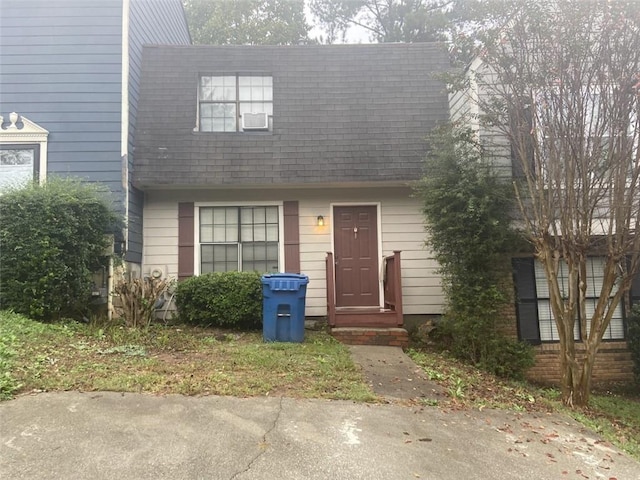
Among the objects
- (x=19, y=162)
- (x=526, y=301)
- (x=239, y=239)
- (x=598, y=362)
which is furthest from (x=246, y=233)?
(x=598, y=362)

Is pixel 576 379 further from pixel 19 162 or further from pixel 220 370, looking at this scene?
pixel 19 162

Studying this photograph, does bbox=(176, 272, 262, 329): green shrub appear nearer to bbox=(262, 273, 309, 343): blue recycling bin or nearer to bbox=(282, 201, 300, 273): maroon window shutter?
bbox=(262, 273, 309, 343): blue recycling bin

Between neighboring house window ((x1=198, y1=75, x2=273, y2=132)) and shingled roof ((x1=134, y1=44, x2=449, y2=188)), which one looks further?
neighboring house window ((x1=198, y1=75, x2=273, y2=132))

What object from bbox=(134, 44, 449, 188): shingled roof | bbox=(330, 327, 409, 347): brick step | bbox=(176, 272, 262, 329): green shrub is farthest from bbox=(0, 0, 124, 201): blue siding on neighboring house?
bbox=(330, 327, 409, 347): brick step

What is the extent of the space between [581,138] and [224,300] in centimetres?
565

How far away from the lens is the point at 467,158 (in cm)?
727

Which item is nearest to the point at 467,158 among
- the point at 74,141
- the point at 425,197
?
the point at 425,197

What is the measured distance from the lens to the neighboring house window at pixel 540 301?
7.98 meters

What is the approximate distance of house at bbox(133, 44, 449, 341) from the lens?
8797 mm

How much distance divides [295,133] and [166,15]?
5.17 meters

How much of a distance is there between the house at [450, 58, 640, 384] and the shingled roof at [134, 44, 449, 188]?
1385 mm

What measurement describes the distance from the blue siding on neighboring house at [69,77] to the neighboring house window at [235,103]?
164 cm

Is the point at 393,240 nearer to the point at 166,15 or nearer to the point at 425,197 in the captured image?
the point at 425,197

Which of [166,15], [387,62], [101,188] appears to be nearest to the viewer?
[101,188]
